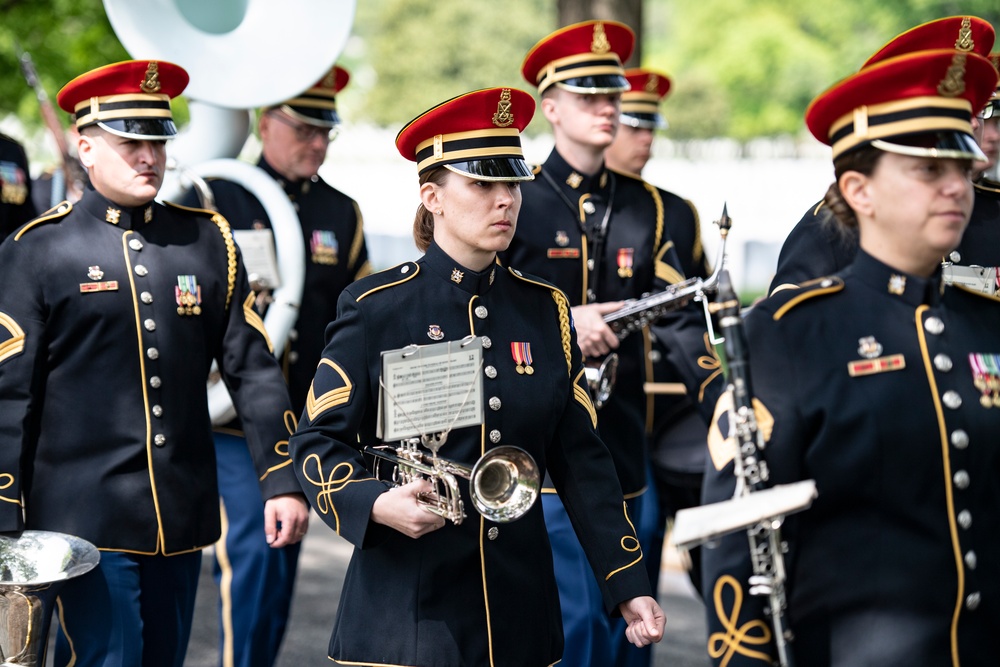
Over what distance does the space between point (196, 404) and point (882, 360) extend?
8.13 ft

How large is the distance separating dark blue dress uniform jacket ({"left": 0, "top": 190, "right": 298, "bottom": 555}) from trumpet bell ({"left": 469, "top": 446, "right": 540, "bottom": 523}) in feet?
4.09

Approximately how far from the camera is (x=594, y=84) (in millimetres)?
6094

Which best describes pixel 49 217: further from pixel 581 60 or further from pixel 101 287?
pixel 581 60

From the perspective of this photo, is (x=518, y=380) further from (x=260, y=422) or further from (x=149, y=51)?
(x=149, y=51)

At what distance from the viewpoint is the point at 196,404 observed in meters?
4.93

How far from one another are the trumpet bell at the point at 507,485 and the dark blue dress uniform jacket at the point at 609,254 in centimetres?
200

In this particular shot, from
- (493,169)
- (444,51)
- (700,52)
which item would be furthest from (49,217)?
(700,52)

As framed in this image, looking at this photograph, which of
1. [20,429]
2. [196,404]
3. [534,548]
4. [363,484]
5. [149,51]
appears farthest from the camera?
[149,51]

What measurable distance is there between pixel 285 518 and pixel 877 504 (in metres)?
2.16

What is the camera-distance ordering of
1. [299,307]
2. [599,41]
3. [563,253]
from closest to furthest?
[563,253]
[599,41]
[299,307]

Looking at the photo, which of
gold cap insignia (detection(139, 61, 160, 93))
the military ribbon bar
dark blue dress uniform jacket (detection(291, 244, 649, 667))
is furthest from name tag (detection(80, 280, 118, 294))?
the military ribbon bar

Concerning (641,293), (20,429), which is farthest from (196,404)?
(641,293)

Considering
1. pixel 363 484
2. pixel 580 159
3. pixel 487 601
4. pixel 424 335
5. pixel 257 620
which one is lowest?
pixel 257 620

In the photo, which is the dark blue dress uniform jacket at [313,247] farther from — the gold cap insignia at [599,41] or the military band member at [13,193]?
the gold cap insignia at [599,41]
